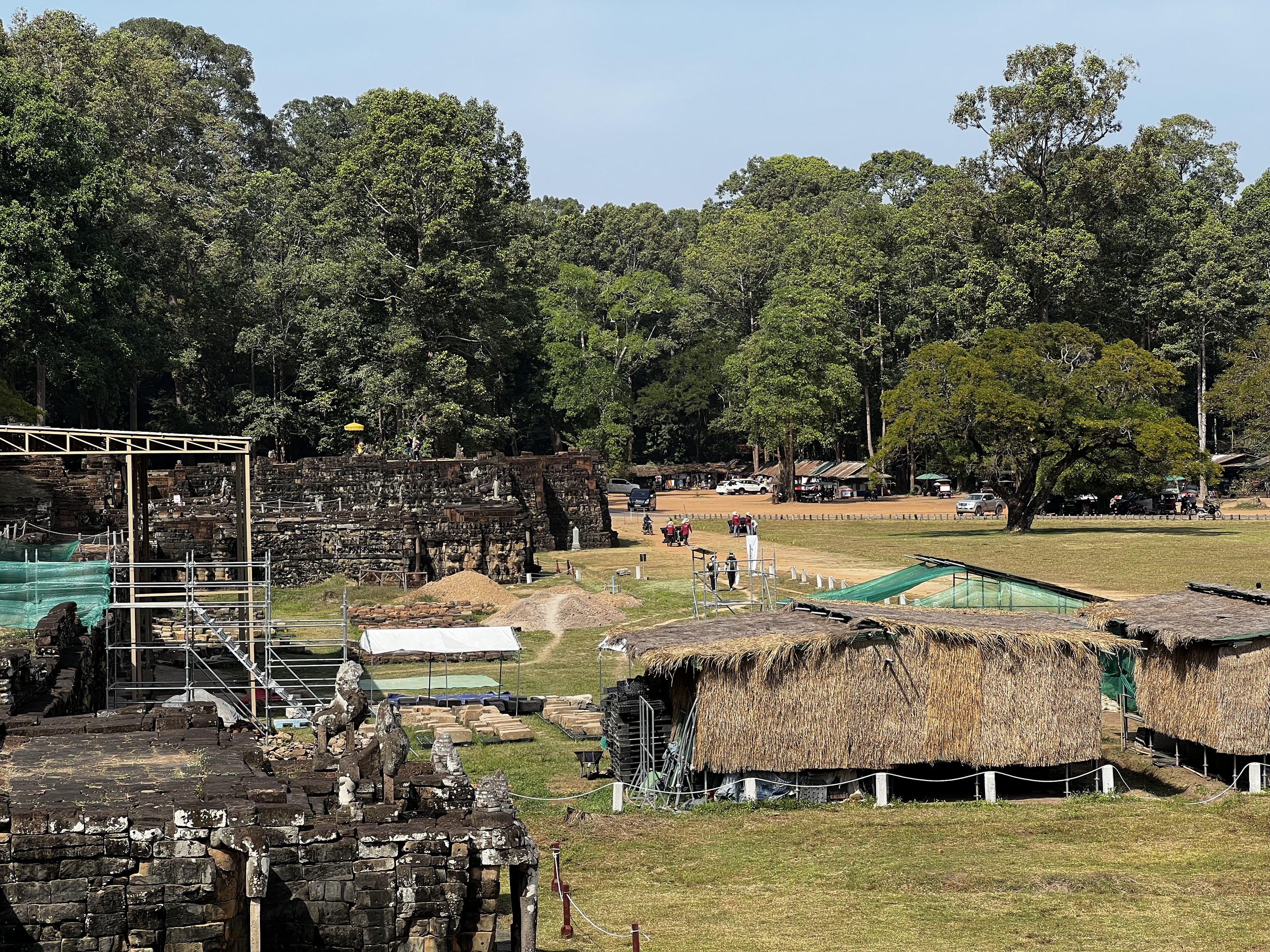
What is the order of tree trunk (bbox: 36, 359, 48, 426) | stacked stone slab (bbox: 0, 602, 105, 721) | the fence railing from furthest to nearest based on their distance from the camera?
the fence railing < tree trunk (bbox: 36, 359, 48, 426) < stacked stone slab (bbox: 0, 602, 105, 721)

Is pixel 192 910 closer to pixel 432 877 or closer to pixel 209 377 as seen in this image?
pixel 432 877

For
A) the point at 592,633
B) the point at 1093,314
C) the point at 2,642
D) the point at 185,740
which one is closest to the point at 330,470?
the point at 592,633

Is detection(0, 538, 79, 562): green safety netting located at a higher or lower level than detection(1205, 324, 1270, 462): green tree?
lower

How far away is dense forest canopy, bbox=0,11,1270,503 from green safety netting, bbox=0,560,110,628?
1056 inches

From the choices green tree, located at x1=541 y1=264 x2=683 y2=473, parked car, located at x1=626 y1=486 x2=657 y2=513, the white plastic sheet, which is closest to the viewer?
the white plastic sheet

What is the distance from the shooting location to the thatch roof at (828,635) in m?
20.9

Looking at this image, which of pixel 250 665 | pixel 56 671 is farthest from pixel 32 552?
pixel 56 671

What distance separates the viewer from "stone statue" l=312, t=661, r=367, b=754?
14.9 m

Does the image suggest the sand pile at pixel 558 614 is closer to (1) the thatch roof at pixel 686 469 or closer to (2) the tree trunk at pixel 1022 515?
(2) the tree trunk at pixel 1022 515

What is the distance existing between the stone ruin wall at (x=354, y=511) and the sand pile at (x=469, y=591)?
2.77 m

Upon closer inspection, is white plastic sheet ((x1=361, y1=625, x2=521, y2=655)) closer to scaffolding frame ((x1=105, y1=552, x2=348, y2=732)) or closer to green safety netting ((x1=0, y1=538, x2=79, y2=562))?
scaffolding frame ((x1=105, y1=552, x2=348, y2=732))

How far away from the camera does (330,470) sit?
56938 millimetres

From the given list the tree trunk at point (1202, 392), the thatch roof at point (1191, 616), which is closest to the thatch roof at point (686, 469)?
the tree trunk at point (1202, 392)

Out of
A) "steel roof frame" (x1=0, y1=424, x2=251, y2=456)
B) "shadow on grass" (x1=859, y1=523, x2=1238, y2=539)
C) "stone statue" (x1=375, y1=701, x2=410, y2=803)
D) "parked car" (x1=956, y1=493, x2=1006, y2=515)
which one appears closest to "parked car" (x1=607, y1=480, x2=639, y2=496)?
"parked car" (x1=956, y1=493, x2=1006, y2=515)
